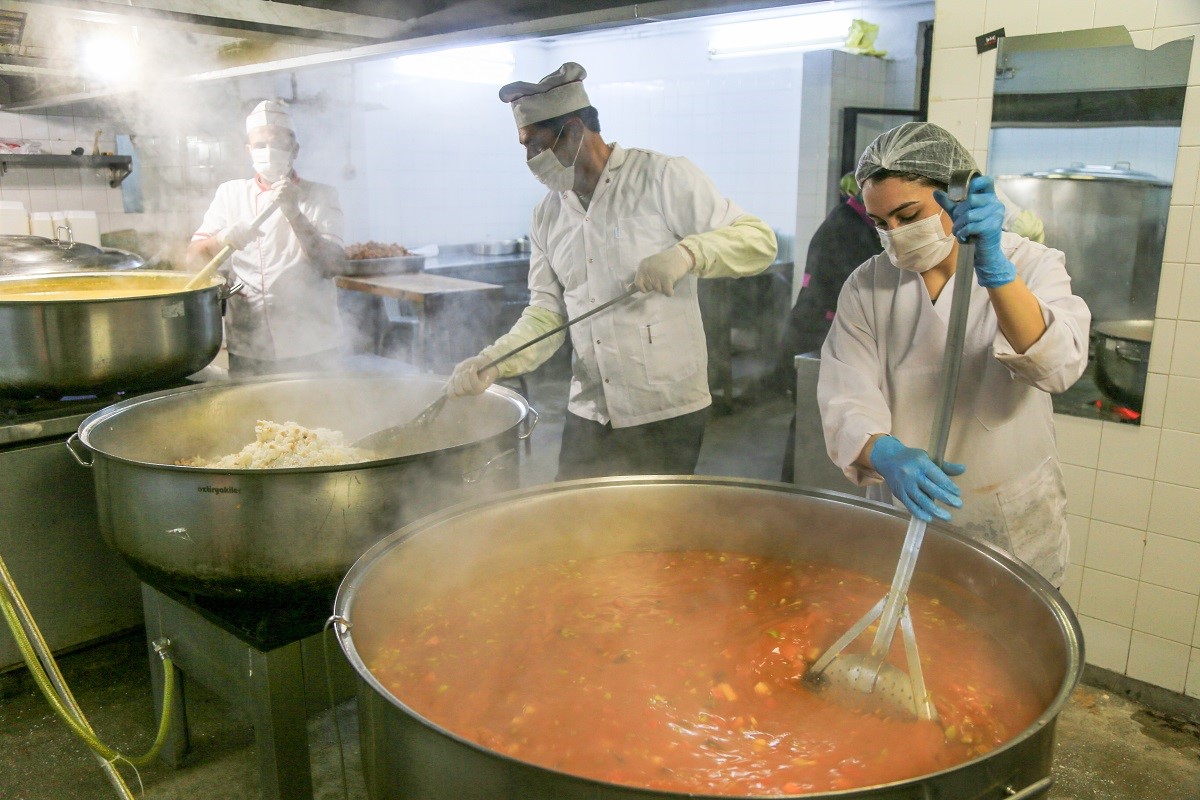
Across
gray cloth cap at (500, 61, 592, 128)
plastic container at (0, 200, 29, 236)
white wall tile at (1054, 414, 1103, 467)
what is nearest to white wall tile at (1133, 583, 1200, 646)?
white wall tile at (1054, 414, 1103, 467)

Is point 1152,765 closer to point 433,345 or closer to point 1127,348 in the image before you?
point 1127,348

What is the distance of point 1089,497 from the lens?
105 inches

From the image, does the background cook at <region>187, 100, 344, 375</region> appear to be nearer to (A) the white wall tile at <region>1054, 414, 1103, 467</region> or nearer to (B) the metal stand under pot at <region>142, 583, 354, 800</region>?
(B) the metal stand under pot at <region>142, 583, 354, 800</region>

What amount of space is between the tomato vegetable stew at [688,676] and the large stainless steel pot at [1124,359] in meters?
1.55

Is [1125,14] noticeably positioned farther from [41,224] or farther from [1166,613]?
[41,224]

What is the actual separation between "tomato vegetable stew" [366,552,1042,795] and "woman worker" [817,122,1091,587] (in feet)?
0.88

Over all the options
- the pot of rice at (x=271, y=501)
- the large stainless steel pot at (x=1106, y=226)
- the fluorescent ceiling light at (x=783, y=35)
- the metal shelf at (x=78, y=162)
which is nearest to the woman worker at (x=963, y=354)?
the pot of rice at (x=271, y=501)

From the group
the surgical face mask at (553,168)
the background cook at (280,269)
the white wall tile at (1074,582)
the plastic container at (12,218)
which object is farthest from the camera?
the plastic container at (12,218)

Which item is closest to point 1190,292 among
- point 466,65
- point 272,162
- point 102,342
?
point 102,342

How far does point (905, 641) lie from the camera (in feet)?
3.86

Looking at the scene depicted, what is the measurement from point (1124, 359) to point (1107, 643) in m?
0.94

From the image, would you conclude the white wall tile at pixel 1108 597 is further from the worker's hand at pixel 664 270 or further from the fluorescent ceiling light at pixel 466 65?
the fluorescent ceiling light at pixel 466 65

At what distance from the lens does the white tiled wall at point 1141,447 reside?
7.84 ft

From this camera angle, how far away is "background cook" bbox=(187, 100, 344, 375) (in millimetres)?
3475
